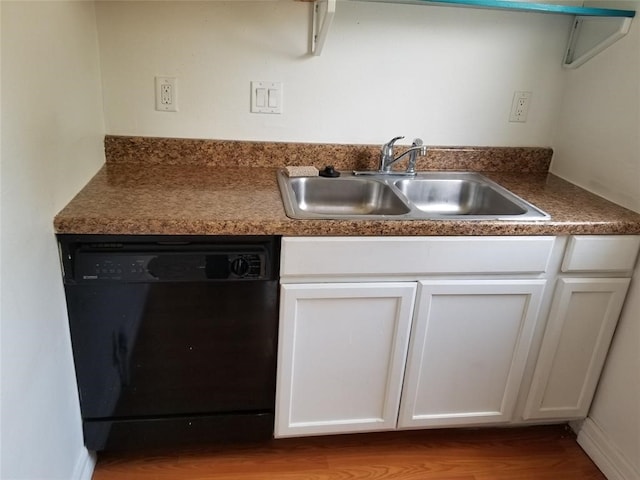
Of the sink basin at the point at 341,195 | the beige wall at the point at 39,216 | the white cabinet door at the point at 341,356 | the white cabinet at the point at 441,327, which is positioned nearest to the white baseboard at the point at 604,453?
the white cabinet at the point at 441,327

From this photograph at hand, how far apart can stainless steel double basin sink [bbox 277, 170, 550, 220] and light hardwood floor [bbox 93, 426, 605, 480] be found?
0.81 meters

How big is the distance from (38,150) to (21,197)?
0.14 metres

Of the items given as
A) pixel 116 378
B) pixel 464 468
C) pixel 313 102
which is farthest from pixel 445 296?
pixel 116 378

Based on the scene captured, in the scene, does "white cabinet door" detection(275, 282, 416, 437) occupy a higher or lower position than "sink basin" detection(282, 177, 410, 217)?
lower

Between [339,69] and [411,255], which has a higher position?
[339,69]

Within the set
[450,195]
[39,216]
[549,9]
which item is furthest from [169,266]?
[549,9]

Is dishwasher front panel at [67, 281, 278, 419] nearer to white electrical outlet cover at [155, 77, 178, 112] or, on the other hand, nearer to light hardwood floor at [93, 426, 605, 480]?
light hardwood floor at [93, 426, 605, 480]

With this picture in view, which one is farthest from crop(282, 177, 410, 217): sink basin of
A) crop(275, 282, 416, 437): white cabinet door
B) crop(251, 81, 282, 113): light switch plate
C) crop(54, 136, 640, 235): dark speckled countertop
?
crop(275, 282, 416, 437): white cabinet door

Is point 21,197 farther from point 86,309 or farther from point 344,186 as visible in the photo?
point 344,186

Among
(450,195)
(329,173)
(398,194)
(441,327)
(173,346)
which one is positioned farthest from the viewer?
(450,195)

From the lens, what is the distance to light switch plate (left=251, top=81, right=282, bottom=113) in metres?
1.75

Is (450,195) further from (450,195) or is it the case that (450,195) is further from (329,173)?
(329,173)

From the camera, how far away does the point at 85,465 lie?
5.03 feet

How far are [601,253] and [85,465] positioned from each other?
1678 millimetres
